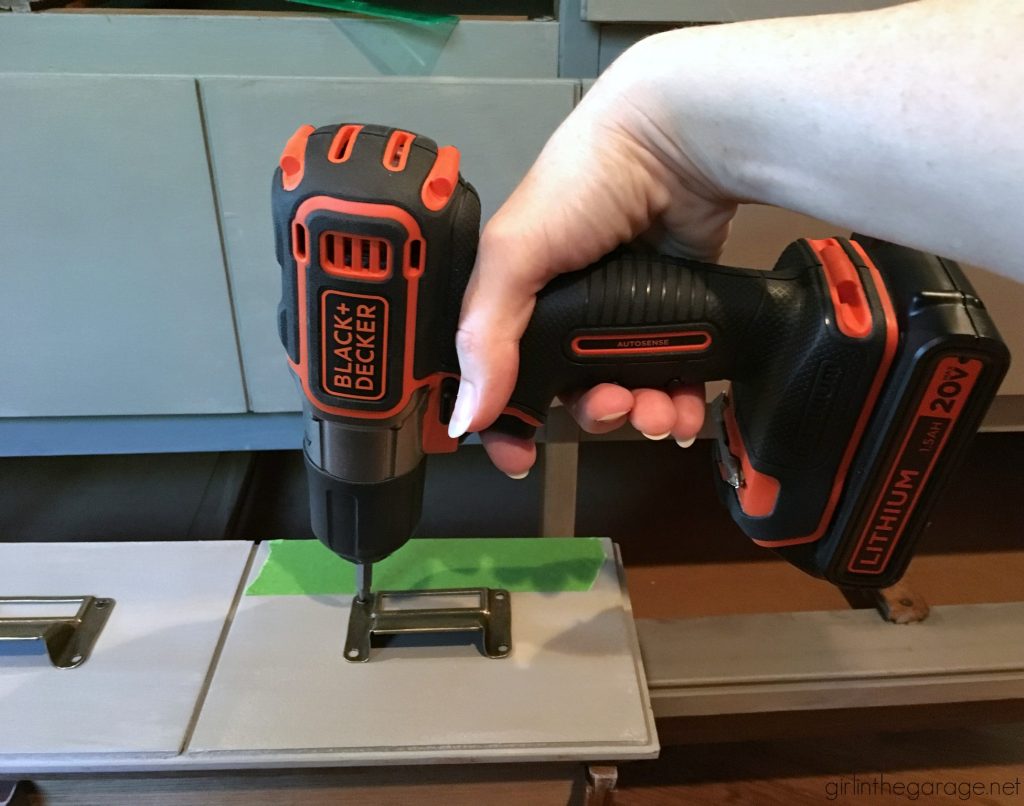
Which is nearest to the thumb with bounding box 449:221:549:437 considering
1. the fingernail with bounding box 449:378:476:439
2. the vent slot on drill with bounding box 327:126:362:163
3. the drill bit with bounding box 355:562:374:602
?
the fingernail with bounding box 449:378:476:439

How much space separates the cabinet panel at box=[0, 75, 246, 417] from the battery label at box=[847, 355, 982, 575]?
2.29ft

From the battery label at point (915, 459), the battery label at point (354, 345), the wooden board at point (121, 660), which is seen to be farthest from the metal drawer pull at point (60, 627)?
the battery label at point (915, 459)

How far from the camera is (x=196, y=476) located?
4.44 ft

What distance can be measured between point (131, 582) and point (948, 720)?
1001mm

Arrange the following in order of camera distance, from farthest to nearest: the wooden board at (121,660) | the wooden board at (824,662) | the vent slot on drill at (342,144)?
the wooden board at (824,662) < the wooden board at (121,660) < the vent slot on drill at (342,144)

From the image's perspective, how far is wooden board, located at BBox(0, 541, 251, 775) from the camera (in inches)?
27.1

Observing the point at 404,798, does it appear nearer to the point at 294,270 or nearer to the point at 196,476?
the point at 294,270

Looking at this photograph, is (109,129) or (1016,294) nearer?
(109,129)

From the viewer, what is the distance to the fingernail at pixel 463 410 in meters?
0.56

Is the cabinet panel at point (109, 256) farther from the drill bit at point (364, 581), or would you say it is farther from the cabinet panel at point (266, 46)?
the drill bit at point (364, 581)

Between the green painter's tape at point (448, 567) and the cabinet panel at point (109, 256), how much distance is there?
23 centimetres

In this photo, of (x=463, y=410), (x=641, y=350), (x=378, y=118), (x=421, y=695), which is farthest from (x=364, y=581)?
(x=378, y=118)

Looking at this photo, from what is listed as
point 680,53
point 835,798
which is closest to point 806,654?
point 835,798

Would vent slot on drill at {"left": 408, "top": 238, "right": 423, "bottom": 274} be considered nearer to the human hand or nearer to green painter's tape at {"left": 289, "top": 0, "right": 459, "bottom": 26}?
the human hand
